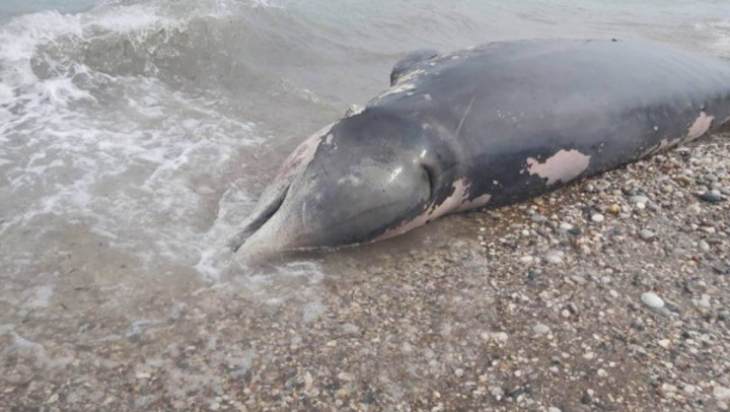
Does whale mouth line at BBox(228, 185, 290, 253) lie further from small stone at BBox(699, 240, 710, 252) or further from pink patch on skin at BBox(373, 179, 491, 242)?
small stone at BBox(699, 240, 710, 252)

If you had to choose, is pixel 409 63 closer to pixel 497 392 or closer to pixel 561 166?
pixel 561 166

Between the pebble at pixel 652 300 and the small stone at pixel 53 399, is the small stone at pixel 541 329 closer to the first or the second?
the pebble at pixel 652 300

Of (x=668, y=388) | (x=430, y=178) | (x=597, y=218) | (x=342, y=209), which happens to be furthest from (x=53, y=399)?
(x=597, y=218)

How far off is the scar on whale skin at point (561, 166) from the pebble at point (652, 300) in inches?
47.1

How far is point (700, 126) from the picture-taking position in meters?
5.42

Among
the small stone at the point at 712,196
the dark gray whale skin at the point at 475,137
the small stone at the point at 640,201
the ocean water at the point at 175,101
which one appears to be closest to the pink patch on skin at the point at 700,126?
the dark gray whale skin at the point at 475,137

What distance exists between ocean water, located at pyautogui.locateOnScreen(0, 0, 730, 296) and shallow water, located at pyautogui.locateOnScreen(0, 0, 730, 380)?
18 millimetres

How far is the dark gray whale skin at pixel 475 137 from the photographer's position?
4.04 meters

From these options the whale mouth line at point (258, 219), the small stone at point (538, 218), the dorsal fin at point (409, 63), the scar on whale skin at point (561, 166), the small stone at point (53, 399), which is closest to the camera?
the small stone at point (53, 399)

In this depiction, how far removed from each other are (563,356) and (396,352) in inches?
30.8

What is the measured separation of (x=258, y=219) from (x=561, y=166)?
6.78 feet

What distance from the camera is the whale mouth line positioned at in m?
4.10

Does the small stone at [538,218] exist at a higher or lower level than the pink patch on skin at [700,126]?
lower

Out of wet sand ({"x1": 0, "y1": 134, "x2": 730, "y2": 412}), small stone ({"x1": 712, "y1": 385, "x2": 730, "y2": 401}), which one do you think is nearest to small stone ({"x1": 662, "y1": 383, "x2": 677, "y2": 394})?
wet sand ({"x1": 0, "y1": 134, "x2": 730, "y2": 412})
